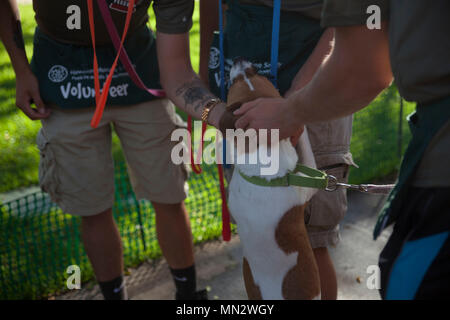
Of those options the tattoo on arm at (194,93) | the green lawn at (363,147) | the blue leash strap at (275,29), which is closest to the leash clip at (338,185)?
the blue leash strap at (275,29)

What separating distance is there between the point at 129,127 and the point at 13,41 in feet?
2.52

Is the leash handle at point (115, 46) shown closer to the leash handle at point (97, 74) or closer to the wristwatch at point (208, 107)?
the leash handle at point (97, 74)

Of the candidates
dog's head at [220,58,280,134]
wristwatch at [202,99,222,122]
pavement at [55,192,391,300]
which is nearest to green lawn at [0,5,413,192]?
pavement at [55,192,391,300]

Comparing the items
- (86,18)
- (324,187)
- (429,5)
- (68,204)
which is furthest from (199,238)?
(429,5)

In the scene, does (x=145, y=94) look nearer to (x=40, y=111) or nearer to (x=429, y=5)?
(x=40, y=111)

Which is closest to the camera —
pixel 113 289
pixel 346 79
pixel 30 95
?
pixel 346 79

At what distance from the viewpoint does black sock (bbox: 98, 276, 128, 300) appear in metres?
2.76

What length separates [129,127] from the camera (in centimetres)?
264

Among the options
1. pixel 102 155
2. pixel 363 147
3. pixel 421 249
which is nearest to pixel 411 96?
pixel 421 249

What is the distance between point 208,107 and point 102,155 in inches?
36.5

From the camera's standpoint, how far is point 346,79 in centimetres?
129

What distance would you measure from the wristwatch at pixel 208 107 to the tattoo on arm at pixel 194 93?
0.13ft

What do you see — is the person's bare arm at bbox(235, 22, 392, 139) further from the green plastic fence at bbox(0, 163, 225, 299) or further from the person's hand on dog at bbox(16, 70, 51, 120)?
the green plastic fence at bbox(0, 163, 225, 299)

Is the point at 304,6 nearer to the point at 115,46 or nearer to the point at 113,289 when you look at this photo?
the point at 115,46
